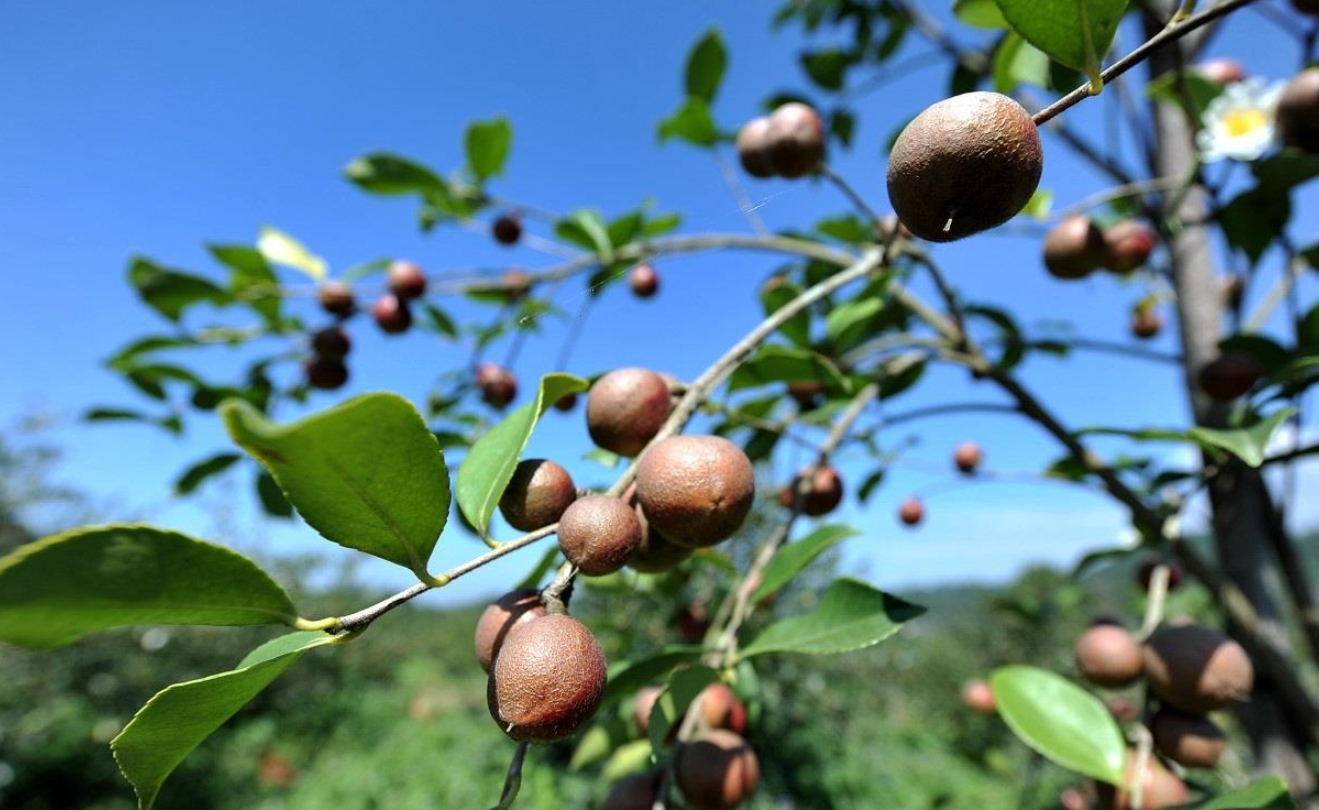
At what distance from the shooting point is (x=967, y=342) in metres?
1.09

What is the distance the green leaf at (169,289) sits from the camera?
1356 mm

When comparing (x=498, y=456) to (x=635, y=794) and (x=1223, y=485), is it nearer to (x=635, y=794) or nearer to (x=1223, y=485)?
(x=635, y=794)

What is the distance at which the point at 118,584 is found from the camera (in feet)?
1.15

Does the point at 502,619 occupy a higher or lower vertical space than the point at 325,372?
higher

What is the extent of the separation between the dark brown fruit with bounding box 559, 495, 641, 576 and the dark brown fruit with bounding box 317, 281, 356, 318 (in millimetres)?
1191

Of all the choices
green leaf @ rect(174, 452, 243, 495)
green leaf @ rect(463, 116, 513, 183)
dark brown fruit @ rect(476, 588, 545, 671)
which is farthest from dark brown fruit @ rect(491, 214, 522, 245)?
dark brown fruit @ rect(476, 588, 545, 671)

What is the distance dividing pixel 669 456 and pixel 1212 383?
2.93 feet

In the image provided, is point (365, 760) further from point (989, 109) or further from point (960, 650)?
point (989, 109)

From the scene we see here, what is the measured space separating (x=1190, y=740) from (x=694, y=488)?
2.69 ft

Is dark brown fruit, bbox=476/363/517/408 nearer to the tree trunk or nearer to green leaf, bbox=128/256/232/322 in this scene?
green leaf, bbox=128/256/232/322

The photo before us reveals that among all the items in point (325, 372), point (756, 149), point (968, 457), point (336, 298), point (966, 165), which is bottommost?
point (968, 457)

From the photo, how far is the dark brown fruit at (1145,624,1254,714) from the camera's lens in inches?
32.7

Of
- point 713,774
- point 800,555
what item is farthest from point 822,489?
point 713,774

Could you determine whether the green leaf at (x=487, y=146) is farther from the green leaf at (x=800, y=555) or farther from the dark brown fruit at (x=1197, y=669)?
the dark brown fruit at (x=1197, y=669)
